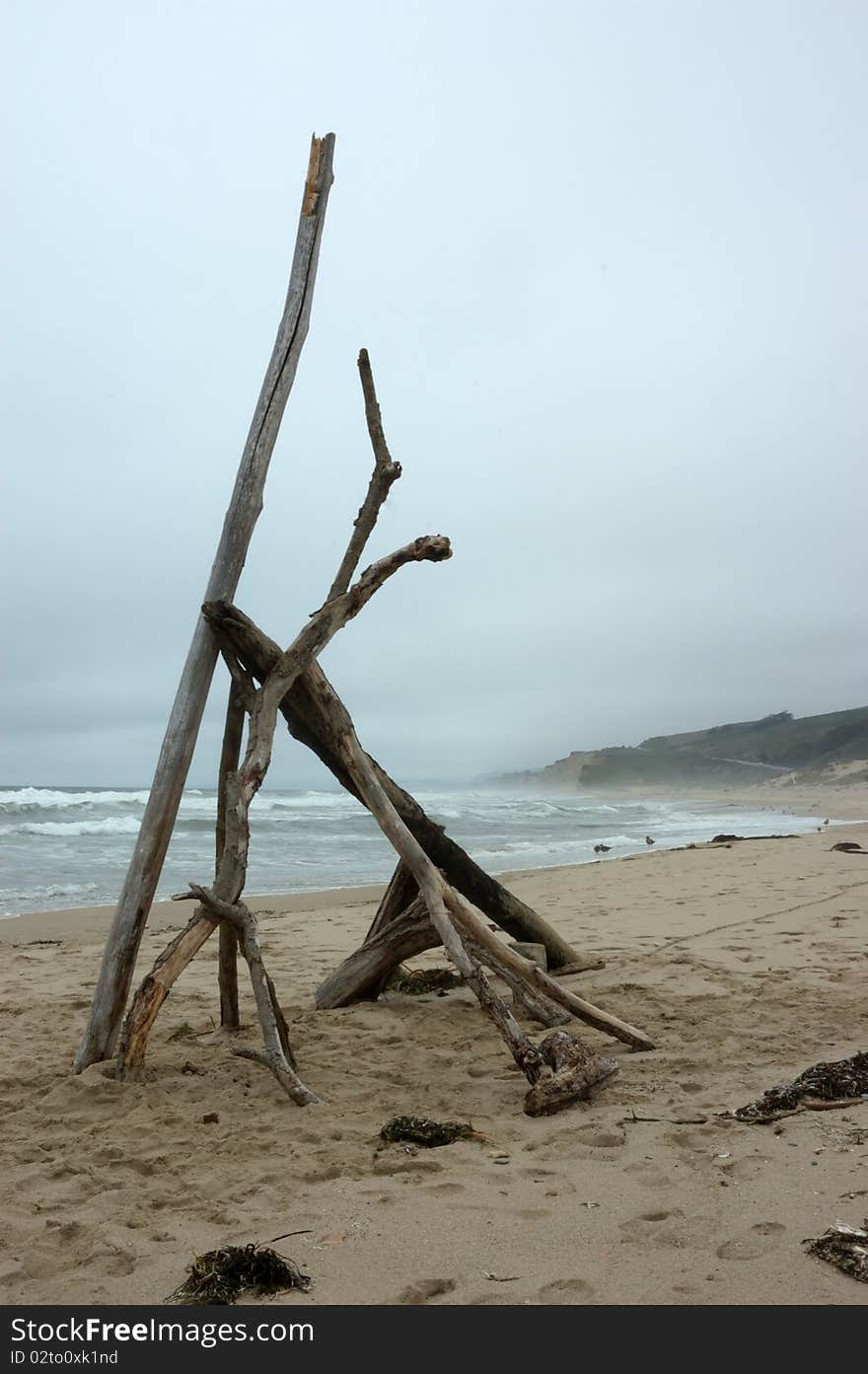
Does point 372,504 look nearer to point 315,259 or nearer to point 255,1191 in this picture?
point 315,259

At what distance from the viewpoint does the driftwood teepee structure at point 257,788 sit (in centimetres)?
429

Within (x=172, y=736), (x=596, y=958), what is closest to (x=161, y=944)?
(x=596, y=958)

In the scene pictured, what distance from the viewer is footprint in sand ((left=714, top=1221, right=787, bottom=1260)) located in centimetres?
261

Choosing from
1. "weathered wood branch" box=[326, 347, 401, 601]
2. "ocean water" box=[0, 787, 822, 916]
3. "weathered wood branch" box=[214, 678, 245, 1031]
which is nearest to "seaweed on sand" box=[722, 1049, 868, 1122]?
"weathered wood branch" box=[214, 678, 245, 1031]

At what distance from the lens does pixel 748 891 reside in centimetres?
1068

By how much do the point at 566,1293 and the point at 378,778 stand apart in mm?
3166

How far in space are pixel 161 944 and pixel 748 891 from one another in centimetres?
658

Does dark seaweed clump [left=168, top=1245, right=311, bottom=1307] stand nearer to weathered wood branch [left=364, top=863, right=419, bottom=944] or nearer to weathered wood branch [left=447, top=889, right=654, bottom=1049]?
weathered wood branch [left=447, top=889, right=654, bottom=1049]

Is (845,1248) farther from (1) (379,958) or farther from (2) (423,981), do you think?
(2) (423,981)

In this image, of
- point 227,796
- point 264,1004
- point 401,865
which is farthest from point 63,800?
point 264,1004

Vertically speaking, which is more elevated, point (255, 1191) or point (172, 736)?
point (172, 736)

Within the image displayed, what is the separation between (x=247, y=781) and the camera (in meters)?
4.67

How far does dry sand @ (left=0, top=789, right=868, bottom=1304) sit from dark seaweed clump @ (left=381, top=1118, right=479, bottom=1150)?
0.09 meters
